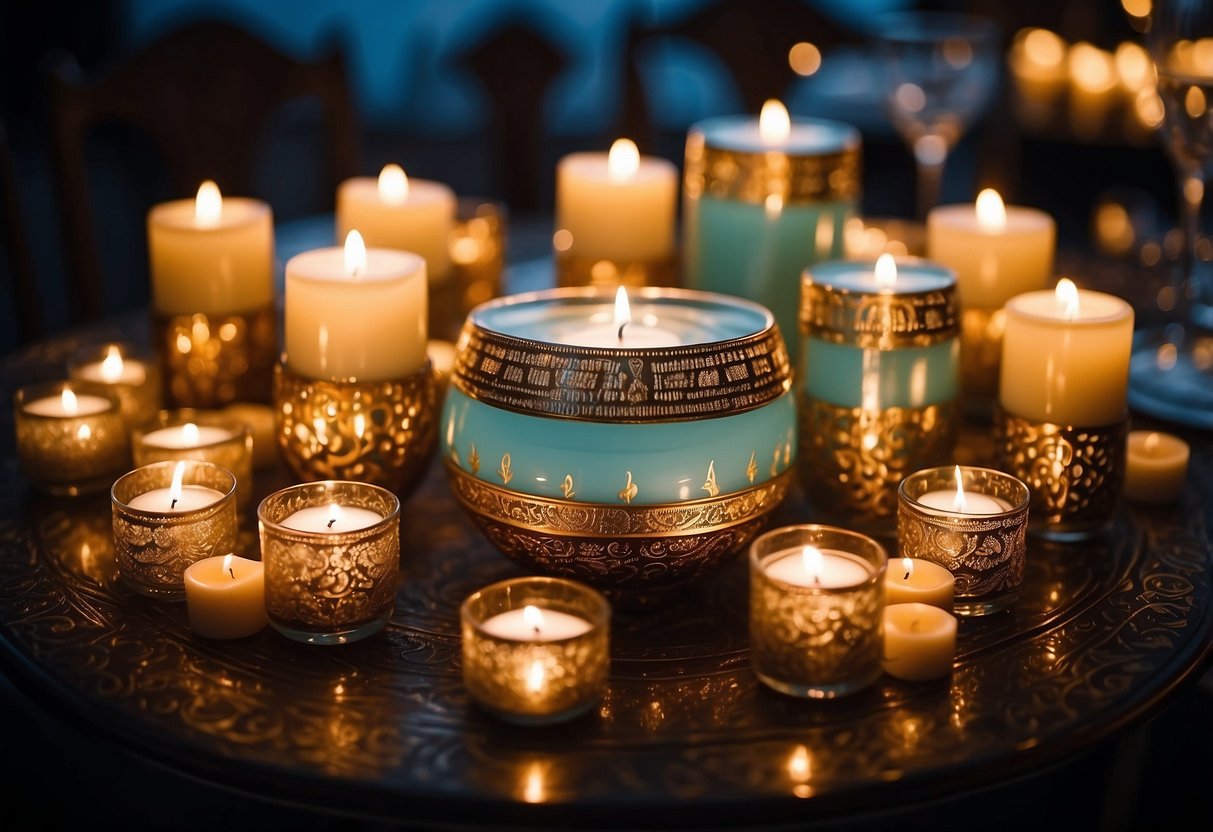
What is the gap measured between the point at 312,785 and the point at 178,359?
20.4 inches

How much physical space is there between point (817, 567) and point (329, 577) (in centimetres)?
27

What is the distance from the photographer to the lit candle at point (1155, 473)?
1.03 m

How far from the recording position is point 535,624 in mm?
750

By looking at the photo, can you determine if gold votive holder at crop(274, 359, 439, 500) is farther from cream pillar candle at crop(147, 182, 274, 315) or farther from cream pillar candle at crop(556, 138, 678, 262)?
cream pillar candle at crop(556, 138, 678, 262)

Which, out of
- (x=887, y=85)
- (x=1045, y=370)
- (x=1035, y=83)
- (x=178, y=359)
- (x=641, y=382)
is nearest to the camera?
(x=641, y=382)

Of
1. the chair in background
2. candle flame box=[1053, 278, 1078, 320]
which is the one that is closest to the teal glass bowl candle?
candle flame box=[1053, 278, 1078, 320]

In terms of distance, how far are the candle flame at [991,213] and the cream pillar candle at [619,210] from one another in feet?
0.87

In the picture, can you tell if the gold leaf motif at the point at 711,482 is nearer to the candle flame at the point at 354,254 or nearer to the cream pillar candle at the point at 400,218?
the candle flame at the point at 354,254

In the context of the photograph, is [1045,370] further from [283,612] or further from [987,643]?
[283,612]

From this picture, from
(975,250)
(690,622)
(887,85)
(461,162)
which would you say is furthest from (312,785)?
(461,162)

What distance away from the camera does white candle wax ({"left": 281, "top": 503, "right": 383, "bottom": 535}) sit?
0.84m

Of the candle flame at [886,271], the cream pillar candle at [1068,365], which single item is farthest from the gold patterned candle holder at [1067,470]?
the candle flame at [886,271]

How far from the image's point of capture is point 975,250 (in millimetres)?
1144

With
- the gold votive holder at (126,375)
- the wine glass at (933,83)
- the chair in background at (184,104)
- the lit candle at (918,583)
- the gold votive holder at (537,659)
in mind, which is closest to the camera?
the gold votive holder at (537,659)
